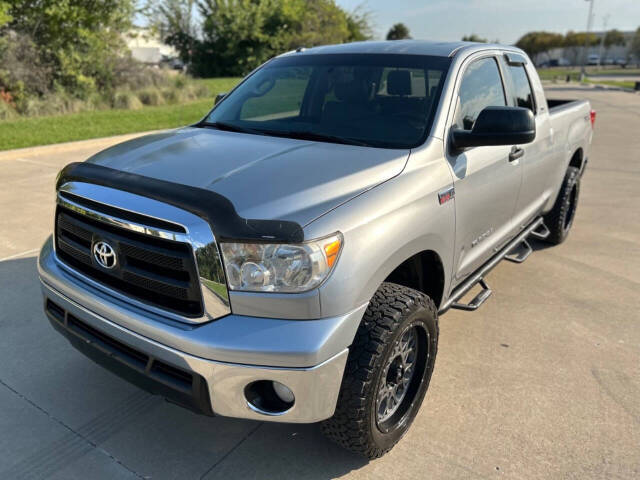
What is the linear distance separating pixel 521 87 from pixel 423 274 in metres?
2.01

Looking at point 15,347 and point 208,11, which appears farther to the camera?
point 208,11

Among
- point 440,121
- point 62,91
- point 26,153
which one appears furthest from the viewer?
point 62,91

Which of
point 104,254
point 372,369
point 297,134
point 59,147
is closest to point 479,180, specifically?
point 297,134

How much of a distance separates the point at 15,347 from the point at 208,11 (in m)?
29.8

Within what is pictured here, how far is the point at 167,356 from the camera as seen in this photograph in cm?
208

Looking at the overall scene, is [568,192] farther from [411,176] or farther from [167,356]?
[167,356]

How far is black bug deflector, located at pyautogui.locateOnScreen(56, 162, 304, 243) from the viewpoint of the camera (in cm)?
195

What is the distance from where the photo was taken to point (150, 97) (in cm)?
1644

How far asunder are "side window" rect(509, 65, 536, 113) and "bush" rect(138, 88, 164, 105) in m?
14.3

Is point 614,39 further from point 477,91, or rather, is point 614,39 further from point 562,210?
point 477,91

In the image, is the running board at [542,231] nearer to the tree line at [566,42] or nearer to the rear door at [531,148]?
the rear door at [531,148]

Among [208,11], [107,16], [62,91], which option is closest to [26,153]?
[62,91]

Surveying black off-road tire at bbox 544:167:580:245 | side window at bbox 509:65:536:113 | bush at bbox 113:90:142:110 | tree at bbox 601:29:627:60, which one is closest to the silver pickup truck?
side window at bbox 509:65:536:113

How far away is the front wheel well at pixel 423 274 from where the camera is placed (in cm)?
272
